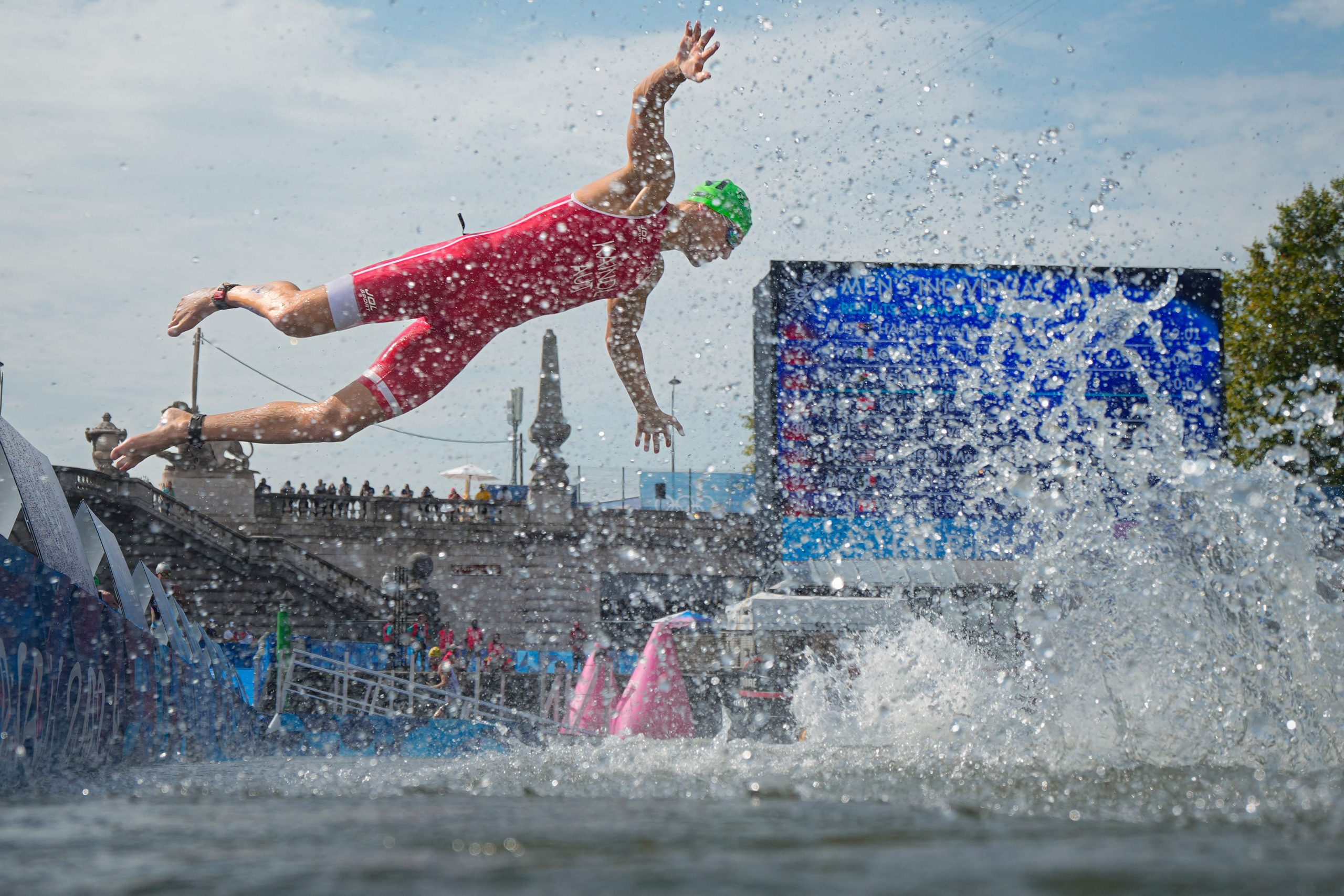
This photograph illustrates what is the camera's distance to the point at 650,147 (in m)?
5.55

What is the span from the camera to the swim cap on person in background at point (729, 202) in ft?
20.2

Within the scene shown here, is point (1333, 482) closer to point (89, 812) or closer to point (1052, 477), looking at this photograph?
point (1052, 477)

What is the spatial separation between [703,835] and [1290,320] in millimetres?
33460

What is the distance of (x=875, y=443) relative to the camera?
16188 mm

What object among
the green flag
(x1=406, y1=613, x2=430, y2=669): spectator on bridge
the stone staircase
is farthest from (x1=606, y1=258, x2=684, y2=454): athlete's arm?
the stone staircase

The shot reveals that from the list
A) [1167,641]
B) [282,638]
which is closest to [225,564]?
[282,638]

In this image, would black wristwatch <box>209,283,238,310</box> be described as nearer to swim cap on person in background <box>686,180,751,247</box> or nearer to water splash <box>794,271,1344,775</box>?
→ swim cap on person in background <box>686,180,751,247</box>

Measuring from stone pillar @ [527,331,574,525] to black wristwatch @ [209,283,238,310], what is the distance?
19346 millimetres

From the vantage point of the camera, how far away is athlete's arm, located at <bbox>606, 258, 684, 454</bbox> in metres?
6.38

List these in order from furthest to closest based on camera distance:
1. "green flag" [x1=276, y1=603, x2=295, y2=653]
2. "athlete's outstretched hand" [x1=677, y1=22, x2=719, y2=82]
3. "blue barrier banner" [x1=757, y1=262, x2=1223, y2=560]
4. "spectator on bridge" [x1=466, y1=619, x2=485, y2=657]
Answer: "spectator on bridge" [x1=466, y1=619, x2=485, y2=657] < "blue barrier banner" [x1=757, y1=262, x2=1223, y2=560] < "green flag" [x1=276, y1=603, x2=295, y2=653] < "athlete's outstretched hand" [x1=677, y1=22, x2=719, y2=82]

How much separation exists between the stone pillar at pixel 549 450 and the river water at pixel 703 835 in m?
22.3

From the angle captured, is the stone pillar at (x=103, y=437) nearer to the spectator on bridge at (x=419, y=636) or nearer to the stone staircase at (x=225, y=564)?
the stone staircase at (x=225, y=564)

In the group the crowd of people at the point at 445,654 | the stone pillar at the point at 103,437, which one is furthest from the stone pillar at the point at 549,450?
the stone pillar at the point at 103,437

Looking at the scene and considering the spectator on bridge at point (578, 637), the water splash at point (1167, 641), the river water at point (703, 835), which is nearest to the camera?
the river water at point (703, 835)
